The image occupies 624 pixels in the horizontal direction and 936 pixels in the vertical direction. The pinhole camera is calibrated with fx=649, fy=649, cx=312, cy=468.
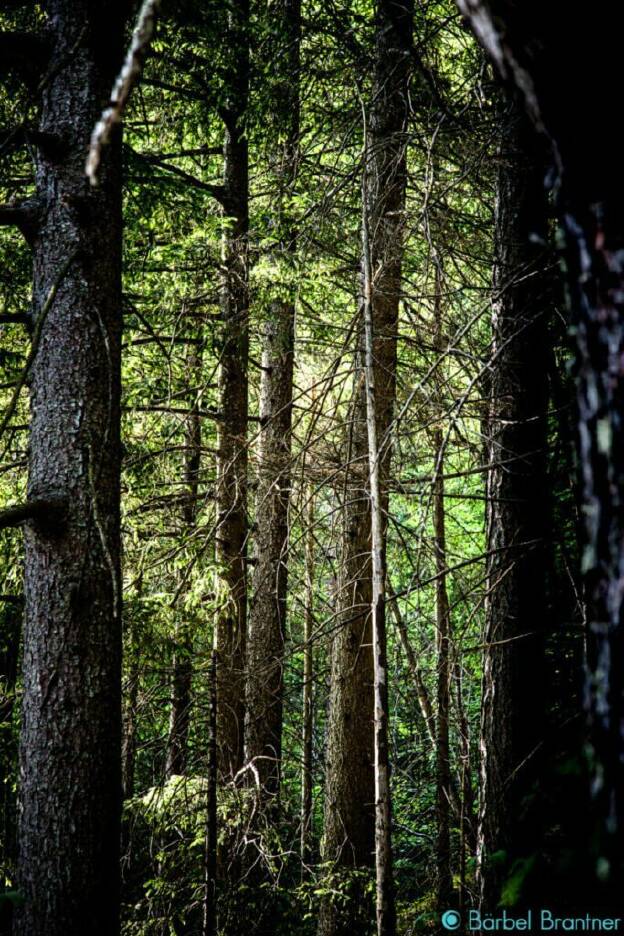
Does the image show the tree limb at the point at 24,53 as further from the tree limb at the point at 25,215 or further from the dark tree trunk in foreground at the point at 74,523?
the tree limb at the point at 25,215

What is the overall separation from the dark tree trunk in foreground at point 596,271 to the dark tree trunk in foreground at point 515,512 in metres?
2.64

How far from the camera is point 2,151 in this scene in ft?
11.6

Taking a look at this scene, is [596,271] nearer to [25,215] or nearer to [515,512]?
[515,512]

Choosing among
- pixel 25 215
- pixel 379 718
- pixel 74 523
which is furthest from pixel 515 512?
pixel 25 215

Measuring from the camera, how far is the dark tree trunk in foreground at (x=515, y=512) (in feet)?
12.9

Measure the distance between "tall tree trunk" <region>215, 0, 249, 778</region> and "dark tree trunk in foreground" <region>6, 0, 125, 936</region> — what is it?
2.62 m

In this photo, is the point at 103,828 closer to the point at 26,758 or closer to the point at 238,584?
the point at 26,758

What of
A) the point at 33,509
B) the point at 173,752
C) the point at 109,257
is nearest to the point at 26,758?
the point at 33,509

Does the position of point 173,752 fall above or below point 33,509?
below

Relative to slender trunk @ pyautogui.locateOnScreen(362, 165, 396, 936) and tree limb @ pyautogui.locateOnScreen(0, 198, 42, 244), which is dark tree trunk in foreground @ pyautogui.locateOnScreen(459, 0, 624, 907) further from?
tree limb @ pyautogui.locateOnScreen(0, 198, 42, 244)

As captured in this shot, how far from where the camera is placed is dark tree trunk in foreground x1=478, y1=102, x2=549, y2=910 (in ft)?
12.9

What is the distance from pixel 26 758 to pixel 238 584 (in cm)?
363

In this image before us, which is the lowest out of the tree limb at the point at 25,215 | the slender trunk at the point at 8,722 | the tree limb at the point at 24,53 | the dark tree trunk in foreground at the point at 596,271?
the slender trunk at the point at 8,722

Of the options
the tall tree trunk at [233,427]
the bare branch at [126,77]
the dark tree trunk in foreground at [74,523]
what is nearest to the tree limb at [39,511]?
the dark tree trunk in foreground at [74,523]
